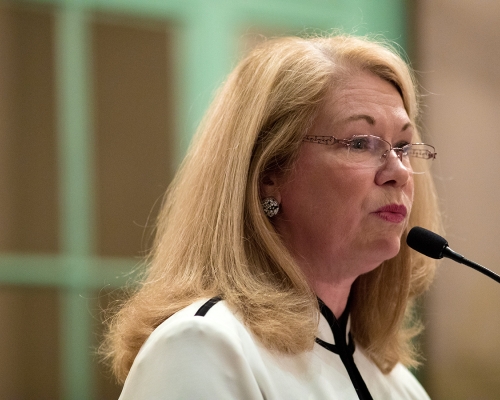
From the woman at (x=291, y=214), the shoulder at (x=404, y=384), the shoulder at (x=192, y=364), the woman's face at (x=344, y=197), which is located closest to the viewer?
the shoulder at (x=192, y=364)

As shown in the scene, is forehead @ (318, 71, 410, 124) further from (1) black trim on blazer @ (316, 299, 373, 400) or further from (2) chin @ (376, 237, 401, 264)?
(1) black trim on blazer @ (316, 299, 373, 400)

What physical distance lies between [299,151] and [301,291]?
38 cm

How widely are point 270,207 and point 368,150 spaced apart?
0.30 metres

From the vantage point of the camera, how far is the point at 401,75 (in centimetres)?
Answer: 216

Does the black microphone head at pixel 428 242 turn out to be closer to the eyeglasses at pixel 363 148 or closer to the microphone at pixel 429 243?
the microphone at pixel 429 243

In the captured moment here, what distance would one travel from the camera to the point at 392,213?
1.97 metres

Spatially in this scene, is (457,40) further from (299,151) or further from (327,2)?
(299,151)

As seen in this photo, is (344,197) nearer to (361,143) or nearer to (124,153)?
(361,143)

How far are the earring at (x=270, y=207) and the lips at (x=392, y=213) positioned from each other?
0.26m

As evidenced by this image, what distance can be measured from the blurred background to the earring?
1423mm

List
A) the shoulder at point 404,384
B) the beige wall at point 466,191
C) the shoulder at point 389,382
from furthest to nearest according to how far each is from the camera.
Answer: the beige wall at point 466,191 < the shoulder at point 404,384 < the shoulder at point 389,382

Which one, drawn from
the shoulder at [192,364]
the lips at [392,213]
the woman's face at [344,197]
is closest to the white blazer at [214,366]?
the shoulder at [192,364]

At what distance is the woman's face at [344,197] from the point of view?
1944 millimetres

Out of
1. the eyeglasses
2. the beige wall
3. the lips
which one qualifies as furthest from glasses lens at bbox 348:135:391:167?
the beige wall
